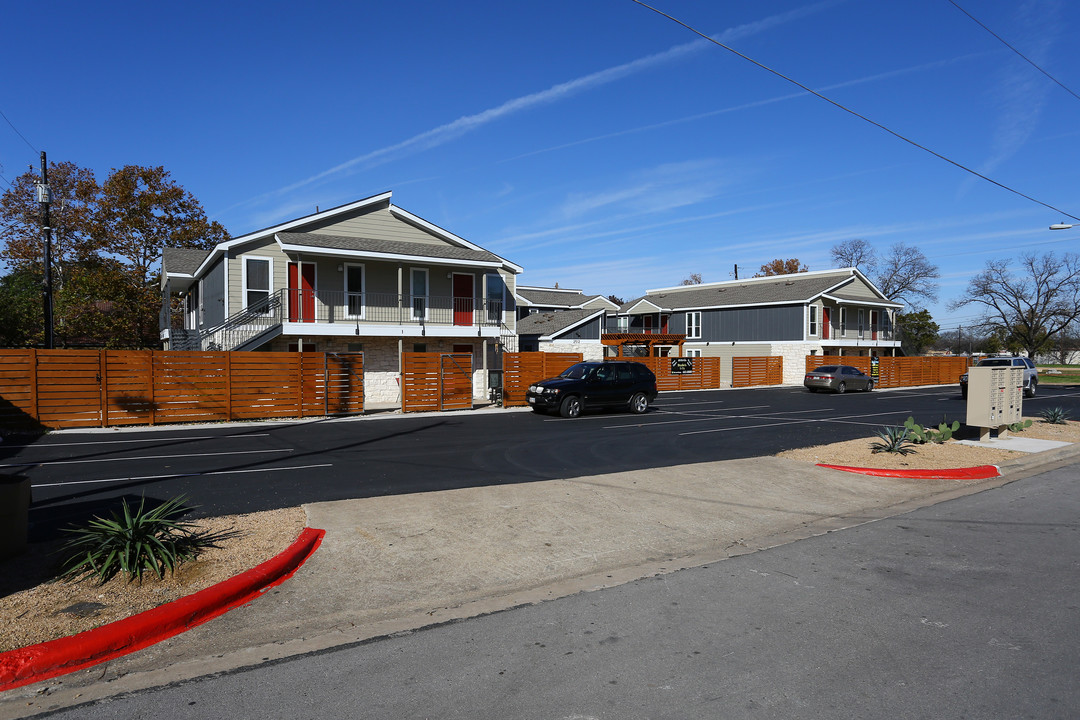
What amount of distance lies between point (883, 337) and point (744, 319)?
1278 centimetres

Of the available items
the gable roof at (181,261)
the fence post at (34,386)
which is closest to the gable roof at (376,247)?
the gable roof at (181,261)

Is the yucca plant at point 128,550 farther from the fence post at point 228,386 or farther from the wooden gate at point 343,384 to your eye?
the wooden gate at point 343,384

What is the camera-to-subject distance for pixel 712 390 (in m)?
37.9

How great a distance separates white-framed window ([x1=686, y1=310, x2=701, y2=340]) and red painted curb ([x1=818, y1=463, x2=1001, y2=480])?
4159 cm

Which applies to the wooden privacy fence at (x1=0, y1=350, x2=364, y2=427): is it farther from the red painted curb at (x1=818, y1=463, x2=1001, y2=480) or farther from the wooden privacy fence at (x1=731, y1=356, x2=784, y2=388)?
the wooden privacy fence at (x1=731, y1=356, x2=784, y2=388)

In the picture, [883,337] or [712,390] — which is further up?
Result: [883,337]

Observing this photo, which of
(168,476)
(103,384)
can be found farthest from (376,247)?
(168,476)

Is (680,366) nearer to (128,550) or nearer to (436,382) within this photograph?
(436,382)

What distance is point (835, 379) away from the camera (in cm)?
3603

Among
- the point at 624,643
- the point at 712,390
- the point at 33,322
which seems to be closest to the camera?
the point at 624,643

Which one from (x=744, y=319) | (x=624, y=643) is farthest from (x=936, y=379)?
(x=624, y=643)

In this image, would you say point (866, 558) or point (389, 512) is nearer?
point (866, 558)

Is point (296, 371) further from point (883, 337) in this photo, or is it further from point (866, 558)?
point (883, 337)

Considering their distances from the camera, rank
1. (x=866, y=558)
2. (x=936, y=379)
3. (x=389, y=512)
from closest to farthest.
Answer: (x=866, y=558)
(x=389, y=512)
(x=936, y=379)
